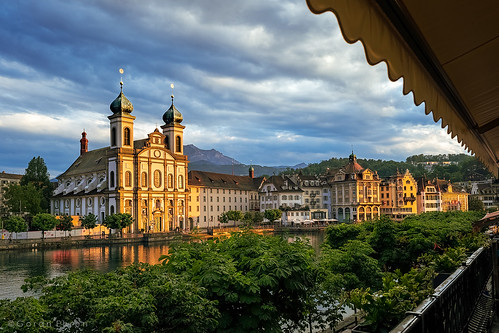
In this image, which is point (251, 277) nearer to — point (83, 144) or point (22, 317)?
point (22, 317)

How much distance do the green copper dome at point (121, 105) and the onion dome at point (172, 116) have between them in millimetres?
9913

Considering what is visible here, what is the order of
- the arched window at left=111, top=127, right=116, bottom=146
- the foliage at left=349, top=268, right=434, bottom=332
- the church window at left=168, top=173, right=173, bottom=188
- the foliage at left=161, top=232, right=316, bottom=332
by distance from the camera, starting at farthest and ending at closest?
the church window at left=168, top=173, right=173, bottom=188 < the arched window at left=111, top=127, right=116, bottom=146 < the foliage at left=161, top=232, right=316, bottom=332 < the foliage at left=349, top=268, right=434, bottom=332

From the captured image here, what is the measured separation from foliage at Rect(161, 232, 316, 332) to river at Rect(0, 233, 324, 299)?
17.1 meters

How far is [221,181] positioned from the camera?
86.4 metres

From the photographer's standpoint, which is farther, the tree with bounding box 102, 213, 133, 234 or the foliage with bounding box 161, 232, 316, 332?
the tree with bounding box 102, 213, 133, 234

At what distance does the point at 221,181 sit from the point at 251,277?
78.3 m

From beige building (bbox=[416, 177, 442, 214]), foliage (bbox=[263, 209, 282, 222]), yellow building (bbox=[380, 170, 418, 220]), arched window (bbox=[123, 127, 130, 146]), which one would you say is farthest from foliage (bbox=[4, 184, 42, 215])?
beige building (bbox=[416, 177, 442, 214])

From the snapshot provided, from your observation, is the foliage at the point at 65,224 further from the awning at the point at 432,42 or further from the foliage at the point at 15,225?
the awning at the point at 432,42

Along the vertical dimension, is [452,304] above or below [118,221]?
above

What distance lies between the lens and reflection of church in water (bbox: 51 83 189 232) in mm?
66562

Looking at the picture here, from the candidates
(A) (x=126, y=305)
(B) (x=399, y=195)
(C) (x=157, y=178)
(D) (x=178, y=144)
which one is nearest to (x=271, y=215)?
(C) (x=157, y=178)

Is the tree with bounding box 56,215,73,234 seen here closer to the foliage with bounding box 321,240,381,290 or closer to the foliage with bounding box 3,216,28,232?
the foliage with bounding box 3,216,28,232

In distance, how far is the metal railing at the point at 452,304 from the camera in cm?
305

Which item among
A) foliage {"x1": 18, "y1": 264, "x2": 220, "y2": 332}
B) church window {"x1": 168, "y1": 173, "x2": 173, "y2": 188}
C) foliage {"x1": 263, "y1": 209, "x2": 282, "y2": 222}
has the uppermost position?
church window {"x1": 168, "y1": 173, "x2": 173, "y2": 188}
